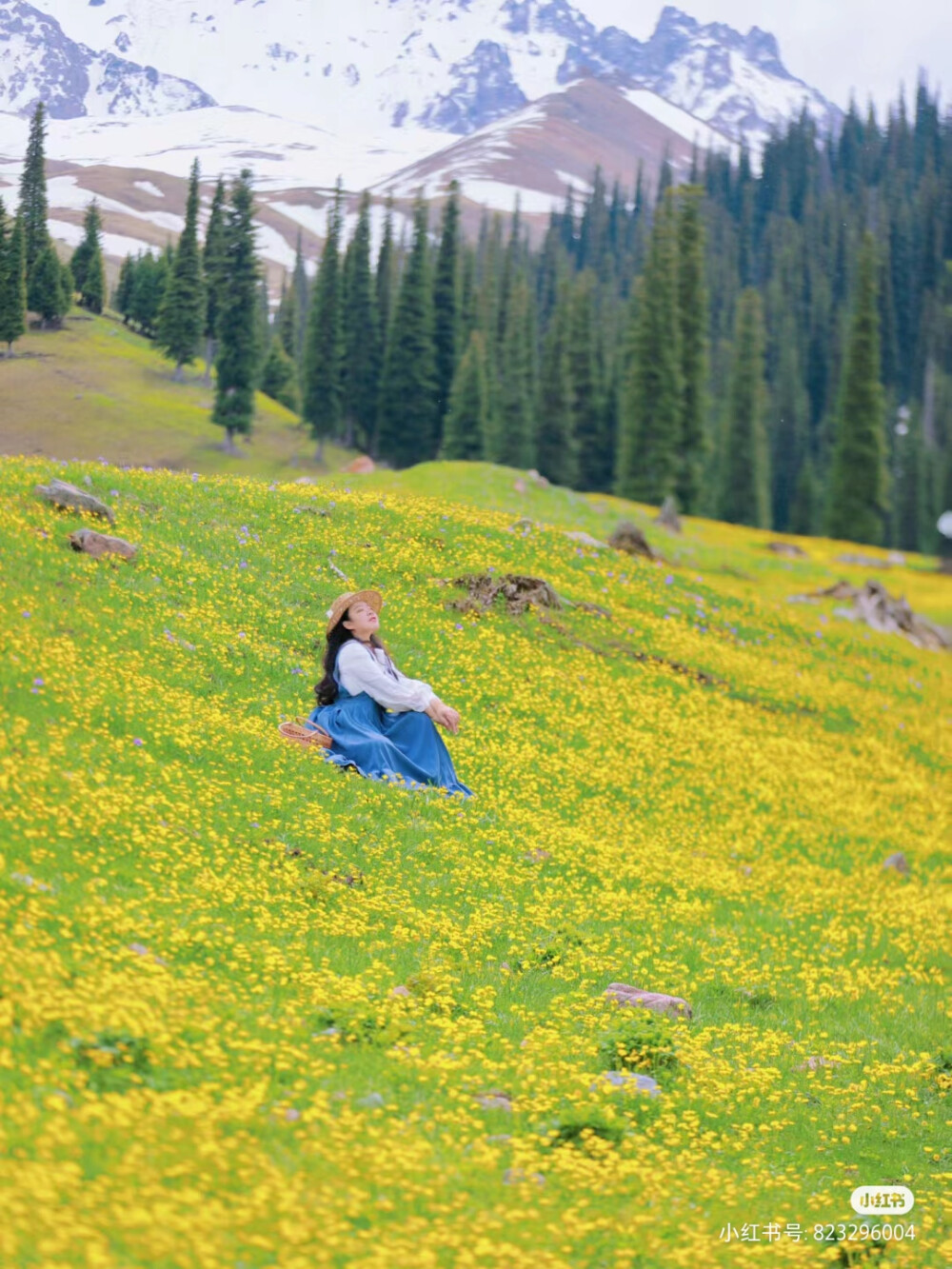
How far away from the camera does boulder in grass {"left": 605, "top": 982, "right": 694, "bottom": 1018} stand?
447 inches

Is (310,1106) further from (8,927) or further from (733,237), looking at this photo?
(733,237)

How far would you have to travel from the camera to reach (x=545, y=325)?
15425 cm

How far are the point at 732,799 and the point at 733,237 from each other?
16993 cm

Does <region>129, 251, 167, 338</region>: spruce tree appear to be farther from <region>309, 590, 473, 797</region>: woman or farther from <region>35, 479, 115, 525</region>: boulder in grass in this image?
<region>309, 590, 473, 797</region>: woman

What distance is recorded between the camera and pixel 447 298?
9769 centimetres

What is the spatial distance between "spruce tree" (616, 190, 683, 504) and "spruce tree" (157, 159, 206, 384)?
3283 cm

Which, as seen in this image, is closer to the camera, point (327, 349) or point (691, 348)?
point (691, 348)

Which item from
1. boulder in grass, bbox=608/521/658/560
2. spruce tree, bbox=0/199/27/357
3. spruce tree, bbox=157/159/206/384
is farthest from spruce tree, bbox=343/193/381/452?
spruce tree, bbox=0/199/27/357

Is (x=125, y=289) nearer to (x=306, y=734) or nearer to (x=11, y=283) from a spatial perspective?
(x=11, y=283)

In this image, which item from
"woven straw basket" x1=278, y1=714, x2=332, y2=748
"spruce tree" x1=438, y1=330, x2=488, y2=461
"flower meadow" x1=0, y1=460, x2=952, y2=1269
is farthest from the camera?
"spruce tree" x1=438, y1=330, x2=488, y2=461

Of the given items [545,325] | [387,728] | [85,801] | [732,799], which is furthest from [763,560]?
[545,325]

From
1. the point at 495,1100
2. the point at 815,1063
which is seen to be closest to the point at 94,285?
the point at 815,1063

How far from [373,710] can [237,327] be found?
4529 centimetres

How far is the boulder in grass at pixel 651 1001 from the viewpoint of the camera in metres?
11.4
